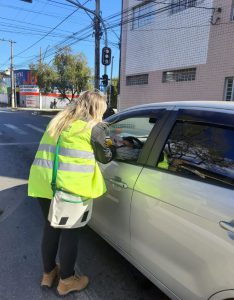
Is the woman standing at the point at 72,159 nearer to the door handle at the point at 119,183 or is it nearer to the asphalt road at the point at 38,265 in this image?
the door handle at the point at 119,183

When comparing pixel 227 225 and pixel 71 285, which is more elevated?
pixel 227 225

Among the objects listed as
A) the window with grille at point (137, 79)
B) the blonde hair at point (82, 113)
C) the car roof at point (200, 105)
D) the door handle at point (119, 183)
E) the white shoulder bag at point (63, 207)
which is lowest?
the white shoulder bag at point (63, 207)

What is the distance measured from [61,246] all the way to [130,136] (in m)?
1.35

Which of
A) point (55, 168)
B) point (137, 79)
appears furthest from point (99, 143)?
point (137, 79)

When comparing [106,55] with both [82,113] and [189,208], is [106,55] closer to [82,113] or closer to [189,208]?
[82,113]

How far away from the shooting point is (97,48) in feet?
48.0

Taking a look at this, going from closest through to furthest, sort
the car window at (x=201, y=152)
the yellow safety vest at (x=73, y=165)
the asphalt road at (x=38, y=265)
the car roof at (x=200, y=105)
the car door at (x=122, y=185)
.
Result: the car window at (x=201, y=152)
the car roof at (x=200, y=105)
the yellow safety vest at (x=73, y=165)
the car door at (x=122, y=185)
the asphalt road at (x=38, y=265)

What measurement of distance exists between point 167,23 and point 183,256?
13614 millimetres

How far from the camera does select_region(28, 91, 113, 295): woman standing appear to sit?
2301 millimetres

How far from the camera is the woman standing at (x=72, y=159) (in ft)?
7.55

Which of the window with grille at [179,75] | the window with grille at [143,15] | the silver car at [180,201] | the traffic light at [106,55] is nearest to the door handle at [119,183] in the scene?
the silver car at [180,201]

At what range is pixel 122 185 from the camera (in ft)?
8.48

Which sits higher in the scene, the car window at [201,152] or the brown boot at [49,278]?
the car window at [201,152]

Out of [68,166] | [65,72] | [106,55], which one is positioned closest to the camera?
[68,166]
